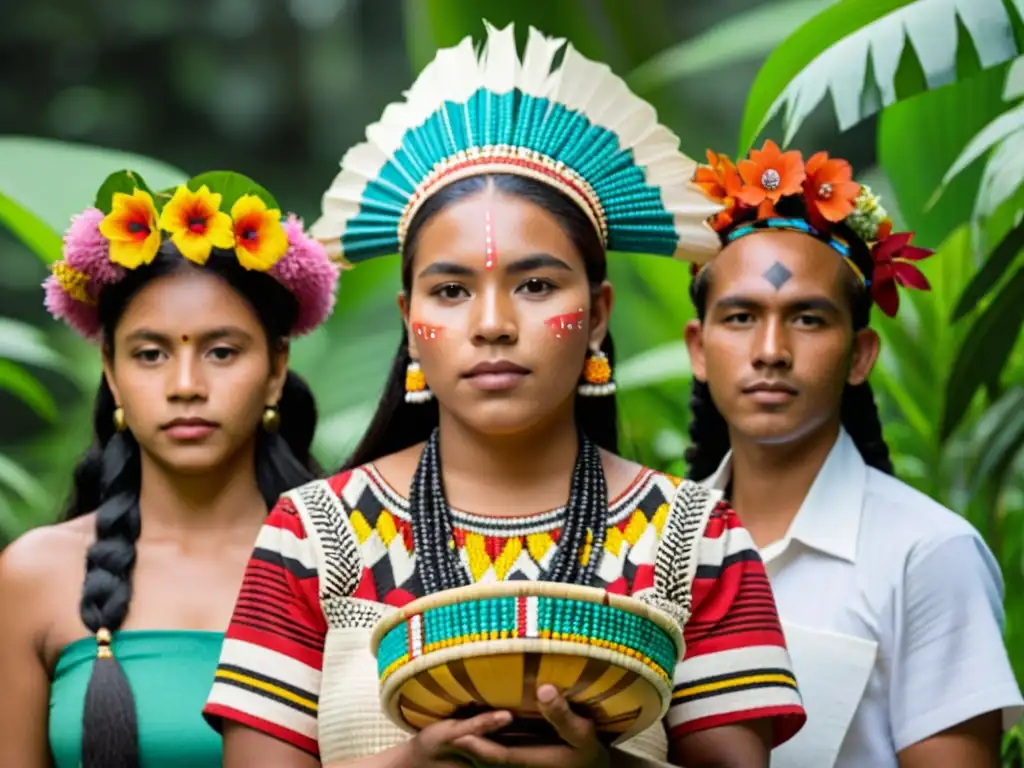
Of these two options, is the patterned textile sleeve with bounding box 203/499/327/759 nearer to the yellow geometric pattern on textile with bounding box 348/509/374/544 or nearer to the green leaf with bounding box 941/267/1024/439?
the yellow geometric pattern on textile with bounding box 348/509/374/544

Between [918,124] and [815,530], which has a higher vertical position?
[918,124]

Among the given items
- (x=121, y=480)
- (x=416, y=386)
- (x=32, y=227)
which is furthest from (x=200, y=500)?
(x=32, y=227)

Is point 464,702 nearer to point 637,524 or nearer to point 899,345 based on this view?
point 637,524

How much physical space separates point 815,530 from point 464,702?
1430 millimetres

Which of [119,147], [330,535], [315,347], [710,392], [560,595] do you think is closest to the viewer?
[560,595]

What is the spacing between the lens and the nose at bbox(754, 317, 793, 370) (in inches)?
160

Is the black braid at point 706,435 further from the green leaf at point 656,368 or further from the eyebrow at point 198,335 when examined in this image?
the eyebrow at point 198,335

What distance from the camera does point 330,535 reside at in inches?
126

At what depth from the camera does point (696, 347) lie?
4.36 metres

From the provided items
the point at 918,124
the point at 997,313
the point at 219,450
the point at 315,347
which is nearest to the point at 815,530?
the point at 997,313

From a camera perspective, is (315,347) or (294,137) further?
(294,137)

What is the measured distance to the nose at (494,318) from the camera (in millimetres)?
3188

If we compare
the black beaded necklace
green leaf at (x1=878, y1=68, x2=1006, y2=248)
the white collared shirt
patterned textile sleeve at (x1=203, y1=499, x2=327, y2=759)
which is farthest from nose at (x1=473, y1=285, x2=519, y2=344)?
green leaf at (x1=878, y1=68, x2=1006, y2=248)

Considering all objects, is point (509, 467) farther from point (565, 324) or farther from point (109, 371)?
point (109, 371)
